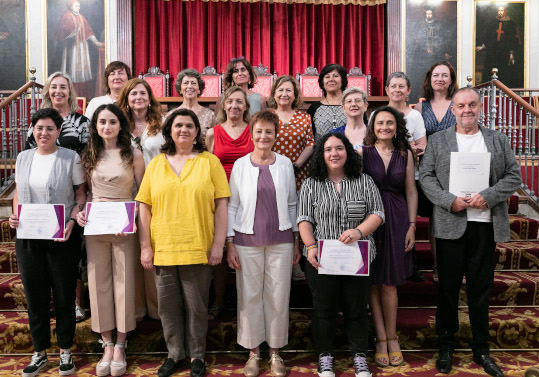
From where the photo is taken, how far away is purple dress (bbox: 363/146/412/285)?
2.48m

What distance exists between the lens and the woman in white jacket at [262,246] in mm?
2457

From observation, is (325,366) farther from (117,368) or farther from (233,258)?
(117,368)

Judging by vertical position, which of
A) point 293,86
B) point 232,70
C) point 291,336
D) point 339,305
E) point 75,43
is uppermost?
point 75,43

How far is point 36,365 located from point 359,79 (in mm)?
6857

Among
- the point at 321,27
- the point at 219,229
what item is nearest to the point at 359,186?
the point at 219,229

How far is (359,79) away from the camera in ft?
25.9

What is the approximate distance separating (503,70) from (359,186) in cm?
740

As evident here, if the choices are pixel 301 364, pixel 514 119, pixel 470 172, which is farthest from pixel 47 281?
pixel 514 119

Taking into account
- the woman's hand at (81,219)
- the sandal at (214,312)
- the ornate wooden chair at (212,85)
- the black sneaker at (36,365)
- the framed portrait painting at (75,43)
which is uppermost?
the framed portrait painting at (75,43)

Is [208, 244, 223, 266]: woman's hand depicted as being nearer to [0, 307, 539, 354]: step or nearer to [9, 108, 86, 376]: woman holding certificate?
[0, 307, 539, 354]: step

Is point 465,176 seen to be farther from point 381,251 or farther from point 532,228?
point 532,228

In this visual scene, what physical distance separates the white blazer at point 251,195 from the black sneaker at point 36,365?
1.35 m

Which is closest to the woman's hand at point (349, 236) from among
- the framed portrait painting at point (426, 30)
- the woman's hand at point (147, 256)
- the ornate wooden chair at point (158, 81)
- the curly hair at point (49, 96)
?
the woman's hand at point (147, 256)

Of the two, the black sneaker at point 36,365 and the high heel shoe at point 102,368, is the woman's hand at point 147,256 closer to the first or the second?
the high heel shoe at point 102,368
